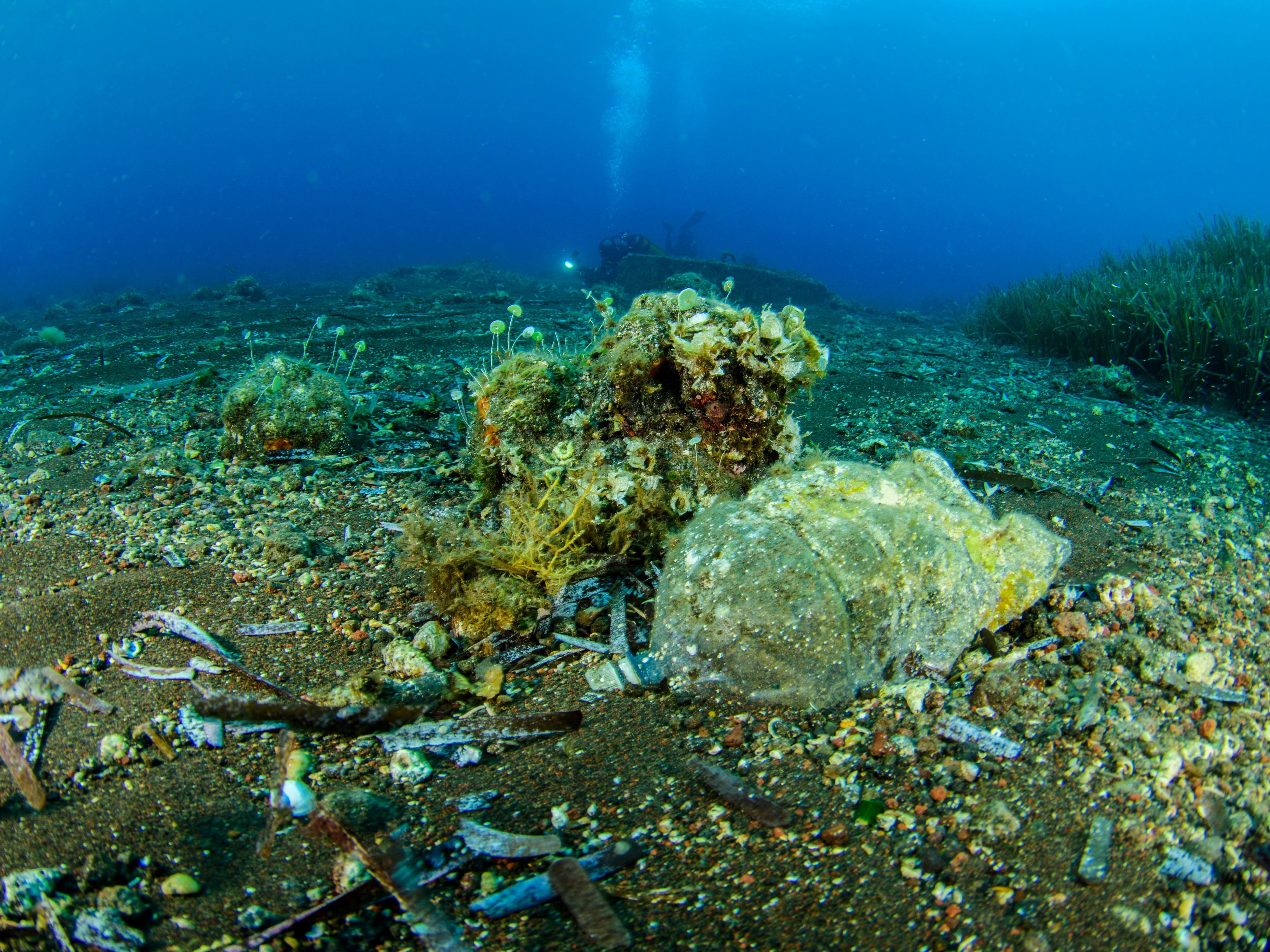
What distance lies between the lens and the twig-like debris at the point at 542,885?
1.66m

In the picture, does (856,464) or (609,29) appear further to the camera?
(609,29)

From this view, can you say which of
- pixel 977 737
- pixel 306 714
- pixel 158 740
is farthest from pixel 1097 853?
pixel 158 740

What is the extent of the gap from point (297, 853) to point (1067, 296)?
14542 millimetres

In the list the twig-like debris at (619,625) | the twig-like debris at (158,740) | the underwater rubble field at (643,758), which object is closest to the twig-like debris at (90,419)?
the underwater rubble field at (643,758)

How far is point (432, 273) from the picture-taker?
24.0m

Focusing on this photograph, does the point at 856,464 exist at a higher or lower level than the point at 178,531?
higher

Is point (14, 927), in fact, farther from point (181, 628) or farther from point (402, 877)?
point (181, 628)

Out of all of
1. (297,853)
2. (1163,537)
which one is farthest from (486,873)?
(1163,537)

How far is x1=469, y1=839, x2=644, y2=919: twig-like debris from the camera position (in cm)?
166

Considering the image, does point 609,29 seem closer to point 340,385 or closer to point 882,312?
point 882,312

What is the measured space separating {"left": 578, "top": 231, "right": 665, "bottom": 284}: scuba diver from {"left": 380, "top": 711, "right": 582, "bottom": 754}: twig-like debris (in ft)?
66.1

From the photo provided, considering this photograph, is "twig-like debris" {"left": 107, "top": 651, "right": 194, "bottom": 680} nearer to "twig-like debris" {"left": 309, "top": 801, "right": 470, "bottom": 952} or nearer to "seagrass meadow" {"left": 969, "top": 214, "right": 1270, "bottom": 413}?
"twig-like debris" {"left": 309, "top": 801, "right": 470, "bottom": 952}

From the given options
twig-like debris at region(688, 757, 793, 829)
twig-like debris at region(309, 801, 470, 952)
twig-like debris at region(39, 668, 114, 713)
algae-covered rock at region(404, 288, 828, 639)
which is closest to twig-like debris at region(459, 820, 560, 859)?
twig-like debris at region(309, 801, 470, 952)

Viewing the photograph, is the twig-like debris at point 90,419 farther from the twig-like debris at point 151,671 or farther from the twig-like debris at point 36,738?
the twig-like debris at point 36,738
